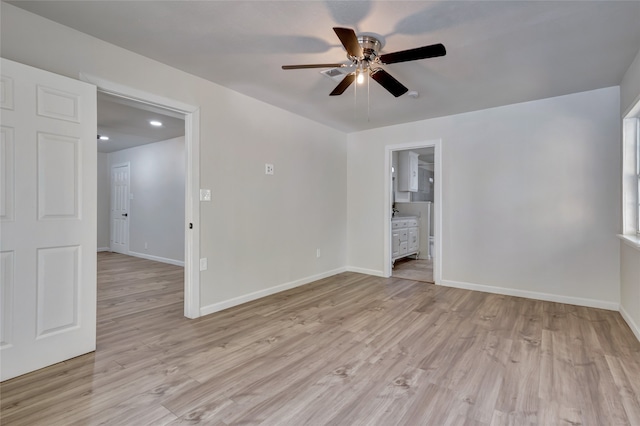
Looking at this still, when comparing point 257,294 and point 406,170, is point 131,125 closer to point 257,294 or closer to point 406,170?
point 257,294

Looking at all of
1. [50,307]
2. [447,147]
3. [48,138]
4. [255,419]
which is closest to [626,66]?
Result: [447,147]

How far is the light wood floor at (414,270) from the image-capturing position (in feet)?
15.9

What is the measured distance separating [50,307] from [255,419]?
1648mm

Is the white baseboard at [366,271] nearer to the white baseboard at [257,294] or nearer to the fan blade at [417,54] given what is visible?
the white baseboard at [257,294]

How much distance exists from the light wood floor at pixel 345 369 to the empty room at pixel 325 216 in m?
0.02

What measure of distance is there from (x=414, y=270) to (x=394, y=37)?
13.2 ft

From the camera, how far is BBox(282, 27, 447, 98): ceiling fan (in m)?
1.87

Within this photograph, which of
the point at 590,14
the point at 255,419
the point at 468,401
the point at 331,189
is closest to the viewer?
the point at 255,419

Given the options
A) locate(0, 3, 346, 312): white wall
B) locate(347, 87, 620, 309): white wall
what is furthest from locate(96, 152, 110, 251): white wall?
locate(347, 87, 620, 309): white wall

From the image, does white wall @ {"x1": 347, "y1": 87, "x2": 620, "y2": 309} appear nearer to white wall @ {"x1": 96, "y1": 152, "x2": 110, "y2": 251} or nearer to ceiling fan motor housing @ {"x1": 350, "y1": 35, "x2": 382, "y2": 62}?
ceiling fan motor housing @ {"x1": 350, "y1": 35, "x2": 382, "y2": 62}

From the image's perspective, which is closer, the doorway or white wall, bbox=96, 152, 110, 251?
the doorway

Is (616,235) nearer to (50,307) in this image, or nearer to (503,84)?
(503,84)

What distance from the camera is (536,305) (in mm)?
3479

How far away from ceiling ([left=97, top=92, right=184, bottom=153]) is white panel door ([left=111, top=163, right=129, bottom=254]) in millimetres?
716
